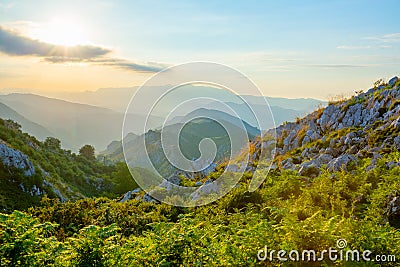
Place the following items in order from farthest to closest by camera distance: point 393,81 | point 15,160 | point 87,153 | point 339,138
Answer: point 87,153 → point 15,160 → point 393,81 → point 339,138

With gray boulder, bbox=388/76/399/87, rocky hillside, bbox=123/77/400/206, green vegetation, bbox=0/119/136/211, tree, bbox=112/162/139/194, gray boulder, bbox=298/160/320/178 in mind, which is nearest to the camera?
gray boulder, bbox=298/160/320/178

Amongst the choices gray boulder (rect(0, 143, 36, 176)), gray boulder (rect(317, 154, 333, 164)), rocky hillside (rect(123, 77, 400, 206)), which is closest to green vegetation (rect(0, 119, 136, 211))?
gray boulder (rect(0, 143, 36, 176))

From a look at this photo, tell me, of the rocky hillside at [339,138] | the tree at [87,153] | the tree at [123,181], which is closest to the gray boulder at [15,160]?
the rocky hillside at [339,138]

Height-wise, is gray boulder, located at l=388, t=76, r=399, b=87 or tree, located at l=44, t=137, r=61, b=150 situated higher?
gray boulder, located at l=388, t=76, r=399, b=87

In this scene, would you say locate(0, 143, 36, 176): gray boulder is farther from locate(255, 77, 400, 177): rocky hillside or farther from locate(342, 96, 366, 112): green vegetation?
locate(342, 96, 366, 112): green vegetation

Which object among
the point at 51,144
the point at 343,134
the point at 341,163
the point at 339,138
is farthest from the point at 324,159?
the point at 51,144

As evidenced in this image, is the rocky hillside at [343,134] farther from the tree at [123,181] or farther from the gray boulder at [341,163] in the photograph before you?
the tree at [123,181]

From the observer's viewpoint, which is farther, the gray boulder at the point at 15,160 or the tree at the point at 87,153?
the tree at the point at 87,153

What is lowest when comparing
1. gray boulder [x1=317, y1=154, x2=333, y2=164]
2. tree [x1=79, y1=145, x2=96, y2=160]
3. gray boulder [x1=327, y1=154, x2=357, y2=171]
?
tree [x1=79, y1=145, x2=96, y2=160]

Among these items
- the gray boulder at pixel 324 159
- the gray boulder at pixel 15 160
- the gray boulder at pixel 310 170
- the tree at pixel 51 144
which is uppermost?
the gray boulder at pixel 324 159

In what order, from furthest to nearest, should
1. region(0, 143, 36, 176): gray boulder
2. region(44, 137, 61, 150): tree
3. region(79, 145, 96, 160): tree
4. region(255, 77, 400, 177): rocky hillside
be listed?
region(79, 145, 96, 160): tree
region(44, 137, 61, 150): tree
region(0, 143, 36, 176): gray boulder
region(255, 77, 400, 177): rocky hillside

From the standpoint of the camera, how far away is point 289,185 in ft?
41.9

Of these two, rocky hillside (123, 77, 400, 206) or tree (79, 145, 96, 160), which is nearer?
rocky hillside (123, 77, 400, 206)

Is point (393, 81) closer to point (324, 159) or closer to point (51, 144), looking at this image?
point (324, 159)
